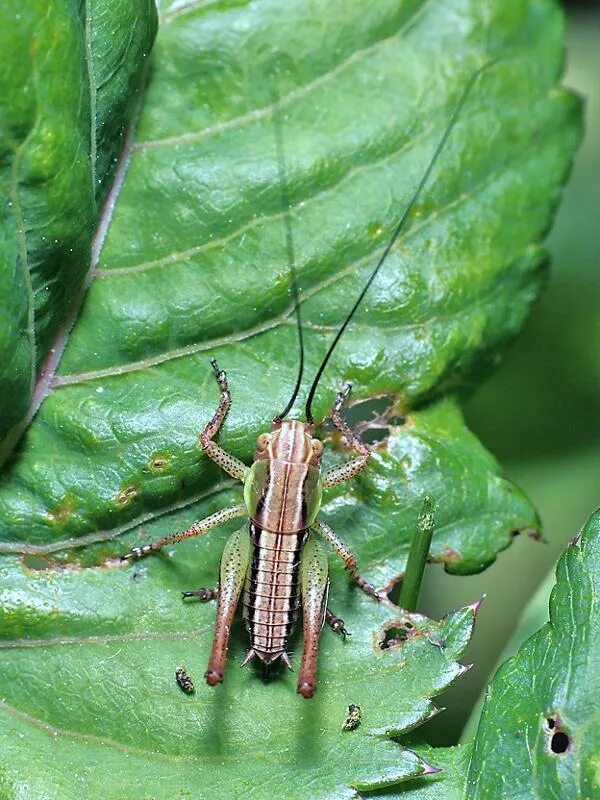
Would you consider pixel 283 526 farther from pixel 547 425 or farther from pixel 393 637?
pixel 547 425

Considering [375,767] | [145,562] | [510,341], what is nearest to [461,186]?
[510,341]

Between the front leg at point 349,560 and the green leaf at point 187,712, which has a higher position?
the front leg at point 349,560

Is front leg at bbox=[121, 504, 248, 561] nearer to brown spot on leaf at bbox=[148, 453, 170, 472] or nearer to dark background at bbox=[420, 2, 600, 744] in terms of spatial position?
brown spot on leaf at bbox=[148, 453, 170, 472]

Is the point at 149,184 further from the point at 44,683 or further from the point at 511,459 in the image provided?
the point at 511,459

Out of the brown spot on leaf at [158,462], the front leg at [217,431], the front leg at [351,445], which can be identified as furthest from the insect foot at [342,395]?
the brown spot on leaf at [158,462]

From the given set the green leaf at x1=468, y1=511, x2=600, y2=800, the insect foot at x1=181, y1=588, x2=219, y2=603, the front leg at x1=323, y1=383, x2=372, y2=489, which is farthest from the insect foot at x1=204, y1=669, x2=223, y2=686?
the green leaf at x1=468, y1=511, x2=600, y2=800

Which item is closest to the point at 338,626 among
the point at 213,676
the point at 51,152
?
the point at 213,676

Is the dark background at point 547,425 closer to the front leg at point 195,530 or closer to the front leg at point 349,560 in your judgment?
the front leg at point 349,560
